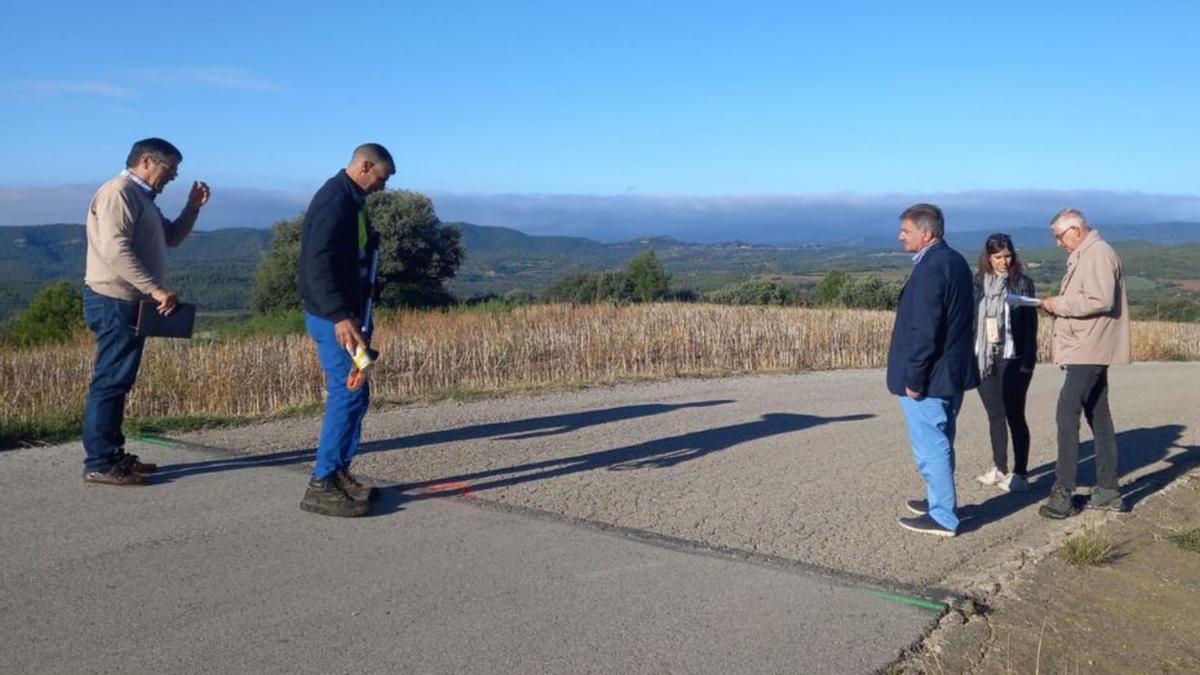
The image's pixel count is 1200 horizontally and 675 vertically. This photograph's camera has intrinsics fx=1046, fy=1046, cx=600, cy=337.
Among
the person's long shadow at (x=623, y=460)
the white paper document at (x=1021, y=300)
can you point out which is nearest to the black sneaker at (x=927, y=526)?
the white paper document at (x=1021, y=300)

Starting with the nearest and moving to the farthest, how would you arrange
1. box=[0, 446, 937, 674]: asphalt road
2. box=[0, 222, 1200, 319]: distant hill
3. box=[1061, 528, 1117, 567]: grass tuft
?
box=[0, 446, 937, 674]: asphalt road < box=[1061, 528, 1117, 567]: grass tuft < box=[0, 222, 1200, 319]: distant hill

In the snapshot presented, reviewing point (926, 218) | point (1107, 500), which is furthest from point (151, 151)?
point (1107, 500)

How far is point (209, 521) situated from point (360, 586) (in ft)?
4.79

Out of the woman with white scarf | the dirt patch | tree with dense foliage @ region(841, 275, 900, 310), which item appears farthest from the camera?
tree with dense foliage @ region(841, 275, 900, 310)

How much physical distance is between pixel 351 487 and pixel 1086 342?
16.5ft

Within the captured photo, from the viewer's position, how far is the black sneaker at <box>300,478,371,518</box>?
6258mm

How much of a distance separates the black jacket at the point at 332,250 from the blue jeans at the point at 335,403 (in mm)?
142

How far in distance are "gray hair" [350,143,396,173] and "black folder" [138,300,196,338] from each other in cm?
166

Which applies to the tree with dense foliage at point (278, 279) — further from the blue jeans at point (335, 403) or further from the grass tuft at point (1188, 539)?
the grass tuft at point (1188, 539)

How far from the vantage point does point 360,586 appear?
5.15 meters

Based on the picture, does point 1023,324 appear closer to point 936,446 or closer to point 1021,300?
point 1021,300

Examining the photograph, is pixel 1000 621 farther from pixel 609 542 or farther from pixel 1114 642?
pixel 609 542

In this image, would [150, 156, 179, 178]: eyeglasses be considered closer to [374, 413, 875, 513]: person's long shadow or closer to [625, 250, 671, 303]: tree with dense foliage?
[374, 413, 875, 513]: person's long shadow

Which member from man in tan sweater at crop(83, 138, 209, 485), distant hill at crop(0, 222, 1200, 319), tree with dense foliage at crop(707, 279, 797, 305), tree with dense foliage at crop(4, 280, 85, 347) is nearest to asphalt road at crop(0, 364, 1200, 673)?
man in tan sweater at crop(83, 138, 209, 485)
